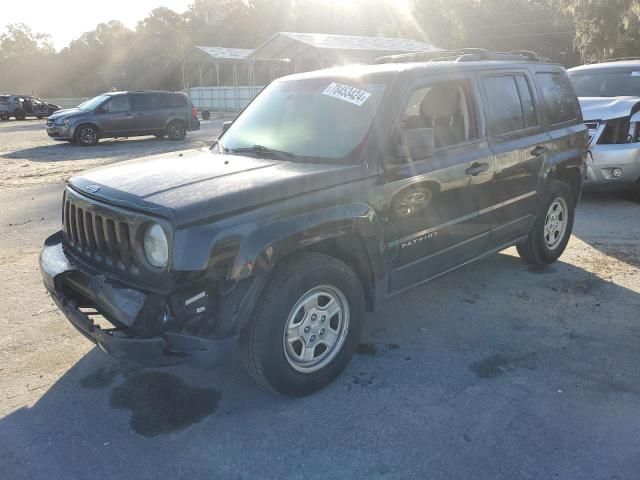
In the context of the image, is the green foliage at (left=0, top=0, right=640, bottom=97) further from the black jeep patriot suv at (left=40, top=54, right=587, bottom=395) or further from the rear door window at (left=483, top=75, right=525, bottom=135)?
the black jeep patriot suv at (left=40, top=54, right=587, bottom=395)

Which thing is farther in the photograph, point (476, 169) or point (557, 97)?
point (557, 97)

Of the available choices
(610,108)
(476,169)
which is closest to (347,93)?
(476,169)

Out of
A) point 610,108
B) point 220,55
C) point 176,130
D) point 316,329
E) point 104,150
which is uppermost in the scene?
point 220,55

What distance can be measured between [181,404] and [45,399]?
869 millimetres

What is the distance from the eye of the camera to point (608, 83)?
923cm

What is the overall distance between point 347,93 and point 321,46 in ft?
85.0

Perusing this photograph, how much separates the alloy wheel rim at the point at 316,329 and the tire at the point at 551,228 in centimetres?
267

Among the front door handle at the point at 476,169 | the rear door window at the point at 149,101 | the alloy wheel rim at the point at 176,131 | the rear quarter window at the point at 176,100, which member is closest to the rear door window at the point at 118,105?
the rear door window at the point at 149,101

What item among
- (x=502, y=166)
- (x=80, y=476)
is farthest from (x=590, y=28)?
(x=80, y=476)

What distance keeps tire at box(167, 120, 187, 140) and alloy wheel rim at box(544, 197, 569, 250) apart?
16.1 m

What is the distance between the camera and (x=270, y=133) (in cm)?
410

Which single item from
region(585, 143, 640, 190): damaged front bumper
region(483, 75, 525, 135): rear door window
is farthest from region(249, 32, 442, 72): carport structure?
region(483, 75, 525, 135): rear door window

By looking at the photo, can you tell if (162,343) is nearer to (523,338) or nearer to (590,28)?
(523,338)

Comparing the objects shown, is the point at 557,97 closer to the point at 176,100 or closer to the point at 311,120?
the point at 311,120
